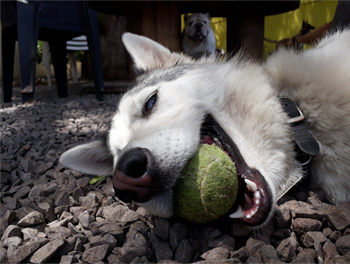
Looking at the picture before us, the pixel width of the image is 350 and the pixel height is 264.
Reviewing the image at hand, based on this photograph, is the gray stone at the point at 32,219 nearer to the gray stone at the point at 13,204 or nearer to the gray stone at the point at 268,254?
the gray stone at the point at 13,204

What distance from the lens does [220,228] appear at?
1387 millimetres

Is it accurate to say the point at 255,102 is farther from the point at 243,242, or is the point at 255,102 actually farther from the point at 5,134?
the point at 5,134

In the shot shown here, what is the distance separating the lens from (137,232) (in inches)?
54.8

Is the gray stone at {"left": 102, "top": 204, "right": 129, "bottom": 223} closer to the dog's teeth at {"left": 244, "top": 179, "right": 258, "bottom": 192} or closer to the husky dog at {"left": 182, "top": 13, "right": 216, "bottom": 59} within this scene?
the dog's teeth at {"left": 244, "top": 179, "right": 258, "bottom": 192}

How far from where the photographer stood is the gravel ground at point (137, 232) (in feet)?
3.92

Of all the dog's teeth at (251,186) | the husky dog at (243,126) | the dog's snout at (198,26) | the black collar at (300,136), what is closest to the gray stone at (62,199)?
the husky dog at (243,126)

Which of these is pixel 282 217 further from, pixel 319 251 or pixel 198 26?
pixel 198 26

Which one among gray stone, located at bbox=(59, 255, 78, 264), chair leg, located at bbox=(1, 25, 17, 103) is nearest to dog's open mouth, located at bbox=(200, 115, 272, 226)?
gray stone, located at bbox=(59, 255, 78, 264)

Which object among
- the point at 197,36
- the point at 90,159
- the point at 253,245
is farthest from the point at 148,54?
the point at 197,36

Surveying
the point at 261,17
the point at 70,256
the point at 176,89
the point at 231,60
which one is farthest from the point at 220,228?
the point at 261,17

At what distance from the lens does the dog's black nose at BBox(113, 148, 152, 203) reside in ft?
3.98

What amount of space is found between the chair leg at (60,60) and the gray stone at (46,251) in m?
5.19

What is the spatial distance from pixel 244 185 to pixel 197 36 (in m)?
6.05

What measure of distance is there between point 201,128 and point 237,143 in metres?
0.19
